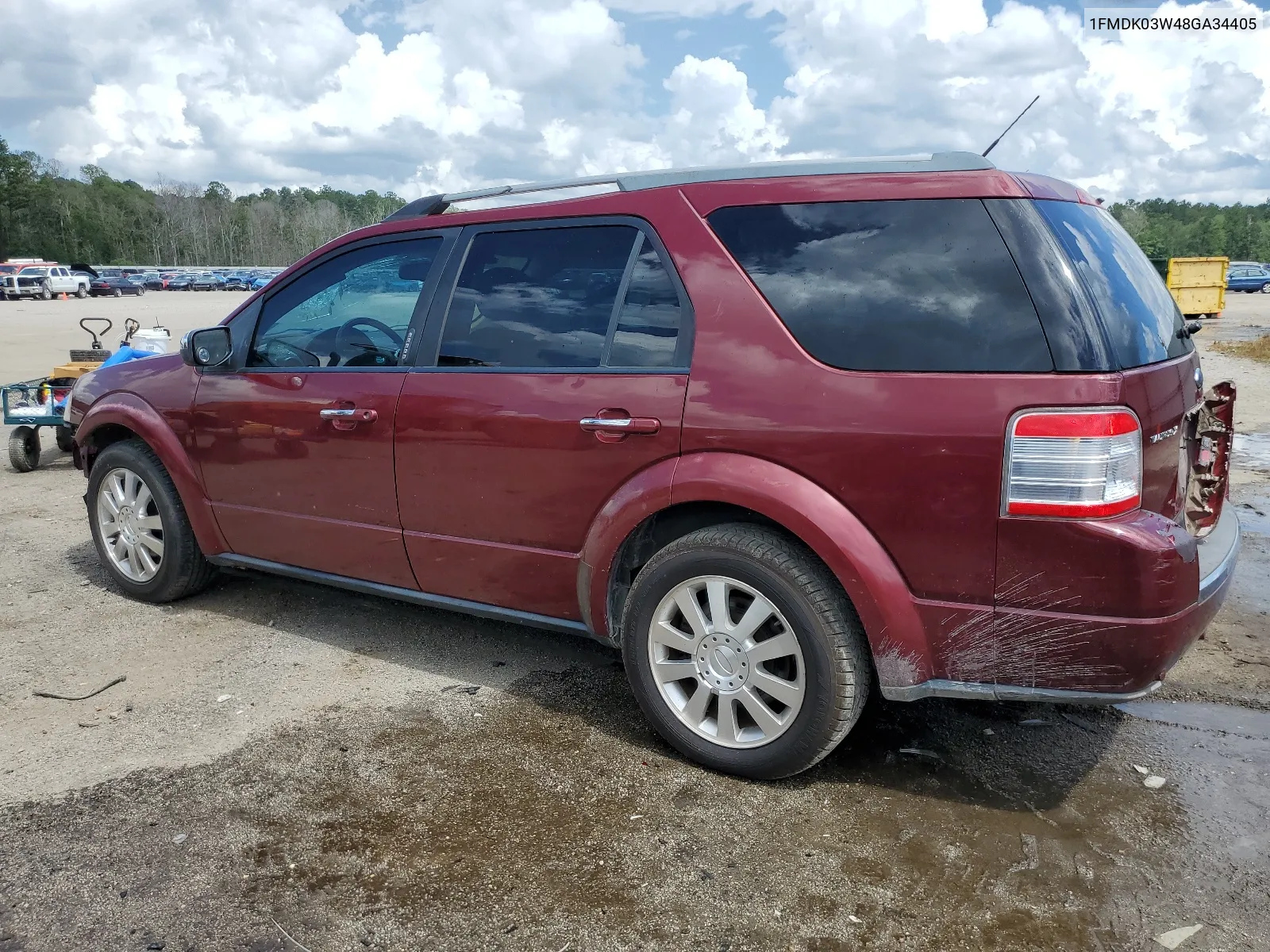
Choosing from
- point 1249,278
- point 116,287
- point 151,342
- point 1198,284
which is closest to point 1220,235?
point 1249,278

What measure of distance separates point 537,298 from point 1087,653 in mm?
2206

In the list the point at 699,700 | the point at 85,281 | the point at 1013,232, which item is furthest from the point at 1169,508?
the point at 85,281

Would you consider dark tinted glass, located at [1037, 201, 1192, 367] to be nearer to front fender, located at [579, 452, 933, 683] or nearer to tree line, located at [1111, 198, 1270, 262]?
front fender, located at [579, 452, 933, 683]

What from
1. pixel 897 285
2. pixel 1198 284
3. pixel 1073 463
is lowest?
pixel 1073 463

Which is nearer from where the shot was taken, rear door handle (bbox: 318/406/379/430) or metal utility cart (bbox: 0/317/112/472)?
rear door handle (bbox: 318/406/379/430)

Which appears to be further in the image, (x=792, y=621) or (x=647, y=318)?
(x=647, y=318)

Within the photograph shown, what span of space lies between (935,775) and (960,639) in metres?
0.68

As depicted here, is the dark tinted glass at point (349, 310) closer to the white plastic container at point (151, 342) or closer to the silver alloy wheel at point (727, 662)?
the silver alloy wheel at point (727, 662)

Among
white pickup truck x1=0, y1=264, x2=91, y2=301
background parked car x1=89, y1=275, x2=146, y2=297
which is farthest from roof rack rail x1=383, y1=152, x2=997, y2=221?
background parked car x1=89, y1=275, x2=146, y2=297

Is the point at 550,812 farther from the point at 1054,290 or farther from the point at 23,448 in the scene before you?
the point at 23,448

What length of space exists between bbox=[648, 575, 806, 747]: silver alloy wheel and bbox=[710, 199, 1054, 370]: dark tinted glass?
2.76ft

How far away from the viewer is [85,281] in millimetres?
60812

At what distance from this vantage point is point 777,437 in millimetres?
3057

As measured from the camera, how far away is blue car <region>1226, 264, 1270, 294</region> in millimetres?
50250
